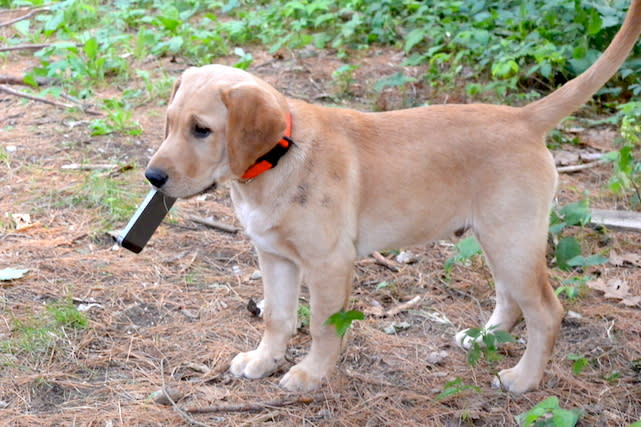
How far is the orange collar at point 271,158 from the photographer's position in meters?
3.34

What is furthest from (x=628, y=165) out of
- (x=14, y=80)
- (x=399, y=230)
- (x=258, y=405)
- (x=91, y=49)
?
(x=14, y=80)

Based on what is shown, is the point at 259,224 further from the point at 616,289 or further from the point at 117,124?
the point at 117,124

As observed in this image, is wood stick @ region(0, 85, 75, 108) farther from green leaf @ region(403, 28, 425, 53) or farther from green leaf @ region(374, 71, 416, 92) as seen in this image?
green leaf @ region(403, 28, 425, 53)

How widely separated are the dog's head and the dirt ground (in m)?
1.03

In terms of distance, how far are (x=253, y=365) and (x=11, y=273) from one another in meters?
1.60

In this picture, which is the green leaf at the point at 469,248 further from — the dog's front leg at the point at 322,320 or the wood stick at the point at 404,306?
the dog's front leg at the point at 322,320

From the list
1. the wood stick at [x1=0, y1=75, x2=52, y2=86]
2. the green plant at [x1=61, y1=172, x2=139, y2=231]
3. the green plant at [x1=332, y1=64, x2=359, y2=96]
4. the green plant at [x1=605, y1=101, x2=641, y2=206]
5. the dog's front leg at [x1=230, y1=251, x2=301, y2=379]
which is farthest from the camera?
the wood stick at [x1=0, y1=75, x2=52, y2=86]

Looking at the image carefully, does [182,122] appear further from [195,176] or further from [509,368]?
[509,368]

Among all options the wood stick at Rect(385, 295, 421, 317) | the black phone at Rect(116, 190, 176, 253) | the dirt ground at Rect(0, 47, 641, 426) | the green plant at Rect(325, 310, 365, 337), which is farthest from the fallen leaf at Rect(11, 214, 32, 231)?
the green plant at Rect(325, 310, 365, 337)

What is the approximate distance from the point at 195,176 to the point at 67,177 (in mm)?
2779

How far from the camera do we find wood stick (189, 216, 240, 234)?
17.0ft

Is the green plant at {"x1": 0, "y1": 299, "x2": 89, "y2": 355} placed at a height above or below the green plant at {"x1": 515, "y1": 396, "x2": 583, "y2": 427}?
below

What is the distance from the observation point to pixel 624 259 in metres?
4.70

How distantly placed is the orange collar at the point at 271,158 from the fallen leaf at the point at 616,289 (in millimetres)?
2129
